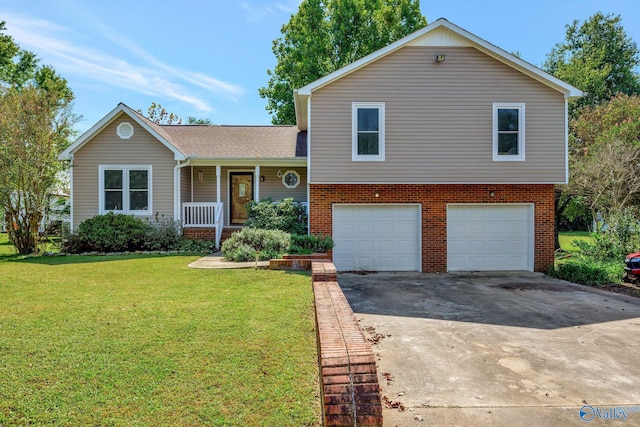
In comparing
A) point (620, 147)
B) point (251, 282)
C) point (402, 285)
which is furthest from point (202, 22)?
point (620, 147)

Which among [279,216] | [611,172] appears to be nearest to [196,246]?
[279,216]

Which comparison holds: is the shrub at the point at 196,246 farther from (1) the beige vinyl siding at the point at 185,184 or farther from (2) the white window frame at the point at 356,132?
(2) the white window frame at the point at 356,132

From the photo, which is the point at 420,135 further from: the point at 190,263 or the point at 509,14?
the point at 509,14

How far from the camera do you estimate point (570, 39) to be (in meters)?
37.1

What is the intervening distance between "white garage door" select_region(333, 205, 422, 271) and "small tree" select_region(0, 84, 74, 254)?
1030 cm

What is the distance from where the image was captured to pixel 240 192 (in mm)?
15906

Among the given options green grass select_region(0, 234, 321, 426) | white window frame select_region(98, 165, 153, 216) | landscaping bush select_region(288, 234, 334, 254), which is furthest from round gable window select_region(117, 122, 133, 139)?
landscaping bush select_region(288, 234, 334, 254)

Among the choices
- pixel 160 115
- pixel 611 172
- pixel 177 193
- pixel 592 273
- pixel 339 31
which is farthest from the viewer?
pixel 160 115

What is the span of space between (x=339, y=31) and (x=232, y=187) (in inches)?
646

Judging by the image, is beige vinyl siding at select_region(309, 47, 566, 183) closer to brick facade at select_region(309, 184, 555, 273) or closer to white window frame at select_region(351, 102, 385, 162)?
white window frame at select_region(351, 102, 385, 162)

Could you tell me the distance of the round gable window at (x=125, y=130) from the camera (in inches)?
548

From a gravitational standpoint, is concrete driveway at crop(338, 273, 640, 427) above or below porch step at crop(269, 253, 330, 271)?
below

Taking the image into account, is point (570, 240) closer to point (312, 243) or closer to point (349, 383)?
point (312, 243)

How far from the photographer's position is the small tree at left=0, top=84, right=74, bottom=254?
1274 cm
